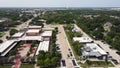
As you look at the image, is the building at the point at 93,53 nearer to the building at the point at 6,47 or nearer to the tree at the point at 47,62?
the tree at the point at 47,62

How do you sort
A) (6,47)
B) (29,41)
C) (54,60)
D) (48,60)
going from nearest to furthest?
(48,60) → (54,60) → (6,47) → (29,41)

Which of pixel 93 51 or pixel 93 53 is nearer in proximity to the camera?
pixel 93 53

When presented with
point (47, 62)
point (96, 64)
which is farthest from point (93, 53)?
point (47, 62)

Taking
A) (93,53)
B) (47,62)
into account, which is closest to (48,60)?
(47,62)

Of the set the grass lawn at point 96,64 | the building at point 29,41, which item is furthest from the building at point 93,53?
the building at point 29,41

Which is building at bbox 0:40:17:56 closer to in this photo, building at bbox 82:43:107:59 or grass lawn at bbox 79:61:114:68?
building at bbox 82:43:107:59

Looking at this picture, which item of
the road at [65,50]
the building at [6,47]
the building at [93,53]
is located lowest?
the road at [65,50]

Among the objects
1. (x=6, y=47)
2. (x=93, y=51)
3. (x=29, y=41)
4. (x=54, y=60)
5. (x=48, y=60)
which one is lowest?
(x=29, y=41)

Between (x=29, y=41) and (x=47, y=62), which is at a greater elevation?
(x=47, y=62)

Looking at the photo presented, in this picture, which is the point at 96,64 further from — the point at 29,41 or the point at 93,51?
the point at 29,41

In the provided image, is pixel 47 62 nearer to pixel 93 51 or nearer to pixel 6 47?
pixel 93 51

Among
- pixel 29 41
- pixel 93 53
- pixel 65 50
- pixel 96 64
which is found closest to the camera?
pixel 96 64
